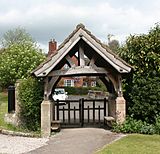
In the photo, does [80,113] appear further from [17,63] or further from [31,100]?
[17,63]

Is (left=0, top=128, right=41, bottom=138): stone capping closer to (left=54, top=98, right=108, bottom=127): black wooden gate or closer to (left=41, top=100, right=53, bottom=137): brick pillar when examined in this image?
(left=41, top=100, right=53, bottom=137): brick pillar

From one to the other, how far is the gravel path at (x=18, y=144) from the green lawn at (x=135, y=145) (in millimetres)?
2681

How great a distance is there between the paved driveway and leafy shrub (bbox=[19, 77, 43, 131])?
1.44 m

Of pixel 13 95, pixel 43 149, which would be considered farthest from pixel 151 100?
pixel 13 95

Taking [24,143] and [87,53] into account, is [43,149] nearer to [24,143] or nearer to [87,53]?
[24,143]

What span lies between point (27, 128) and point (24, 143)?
10.9 feet

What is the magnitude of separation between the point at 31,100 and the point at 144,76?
524 centimetres

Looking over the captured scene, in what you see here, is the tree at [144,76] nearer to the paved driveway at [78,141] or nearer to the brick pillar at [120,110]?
the brick pillar at [120,110]

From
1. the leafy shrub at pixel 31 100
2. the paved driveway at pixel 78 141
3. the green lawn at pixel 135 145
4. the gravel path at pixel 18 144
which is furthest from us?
the leafy shrub at pixel 31 100

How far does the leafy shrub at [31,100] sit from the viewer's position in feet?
48.9

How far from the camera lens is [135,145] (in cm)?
1127

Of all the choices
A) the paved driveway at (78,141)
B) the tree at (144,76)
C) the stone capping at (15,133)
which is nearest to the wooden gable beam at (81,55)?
the tree at (144,76)

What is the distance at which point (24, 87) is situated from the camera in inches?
607

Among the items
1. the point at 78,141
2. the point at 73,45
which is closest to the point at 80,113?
the point at 73,45
